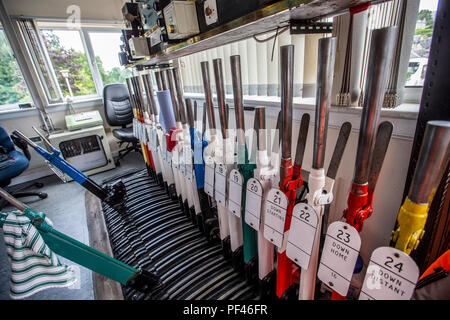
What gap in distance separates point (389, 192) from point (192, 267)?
2.66 feet

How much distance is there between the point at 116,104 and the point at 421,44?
350 centimetres

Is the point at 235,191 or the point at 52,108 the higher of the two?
the point at 52,108

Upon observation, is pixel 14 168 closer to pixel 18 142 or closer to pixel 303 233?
pixel 18 142

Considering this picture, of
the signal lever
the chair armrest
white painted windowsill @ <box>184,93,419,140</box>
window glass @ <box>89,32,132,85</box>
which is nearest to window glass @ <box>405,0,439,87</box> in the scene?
white painted windowsill @ <box>184,93,419,140</box>

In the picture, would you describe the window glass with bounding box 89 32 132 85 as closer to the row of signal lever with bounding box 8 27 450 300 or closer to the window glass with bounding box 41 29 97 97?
the window glass with bounding box 41 29 97 97

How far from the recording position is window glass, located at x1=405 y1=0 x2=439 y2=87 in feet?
2.03

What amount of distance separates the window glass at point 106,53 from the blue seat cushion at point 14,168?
1853mm

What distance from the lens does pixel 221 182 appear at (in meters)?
0.74

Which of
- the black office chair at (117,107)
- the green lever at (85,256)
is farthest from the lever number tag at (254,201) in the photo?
the black office chair at (117,107)

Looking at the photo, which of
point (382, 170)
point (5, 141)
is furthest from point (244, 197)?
point (5, 141)

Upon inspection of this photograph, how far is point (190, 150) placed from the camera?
93cm

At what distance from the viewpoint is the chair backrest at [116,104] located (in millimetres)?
3197

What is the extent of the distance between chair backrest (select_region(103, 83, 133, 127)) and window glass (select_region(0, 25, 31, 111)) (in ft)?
3.63

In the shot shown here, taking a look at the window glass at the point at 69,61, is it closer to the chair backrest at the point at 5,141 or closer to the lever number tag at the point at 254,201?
the chair backrest at the point at 5,141
